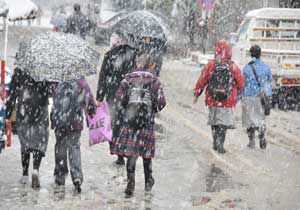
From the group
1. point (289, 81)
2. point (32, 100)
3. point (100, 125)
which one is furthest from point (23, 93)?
point (289, 81)

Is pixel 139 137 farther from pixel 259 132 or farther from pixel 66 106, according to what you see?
pixel 259 132

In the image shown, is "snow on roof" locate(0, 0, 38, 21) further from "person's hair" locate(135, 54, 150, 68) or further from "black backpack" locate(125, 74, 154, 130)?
"black backpack" locate(125, 74, 154, 130)

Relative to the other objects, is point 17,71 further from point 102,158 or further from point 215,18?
point 215,18

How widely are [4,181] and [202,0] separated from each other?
53.4 ft

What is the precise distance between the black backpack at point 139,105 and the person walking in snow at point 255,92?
150 inches

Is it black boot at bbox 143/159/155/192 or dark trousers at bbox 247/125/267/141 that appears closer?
black boot at bbox 143/159/155/192

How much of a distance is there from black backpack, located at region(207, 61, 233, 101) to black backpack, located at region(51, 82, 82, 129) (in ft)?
10.5

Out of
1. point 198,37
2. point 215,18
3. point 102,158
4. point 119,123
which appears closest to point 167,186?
point 119,123

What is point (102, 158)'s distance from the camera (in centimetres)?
1093

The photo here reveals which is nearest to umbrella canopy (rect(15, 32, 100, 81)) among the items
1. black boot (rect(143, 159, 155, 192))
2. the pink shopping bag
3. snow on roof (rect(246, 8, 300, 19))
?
the pink shopping bag

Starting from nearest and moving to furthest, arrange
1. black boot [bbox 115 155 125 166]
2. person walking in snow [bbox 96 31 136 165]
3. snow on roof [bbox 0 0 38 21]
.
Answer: person walking in snow [bbox 96 31 136 165] → black boot [bbox 115 155 125 166] → snow on roof [bbox 0 0 38 21]

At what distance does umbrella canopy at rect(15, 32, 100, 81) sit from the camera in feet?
27.8

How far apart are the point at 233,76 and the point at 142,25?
1.58 m

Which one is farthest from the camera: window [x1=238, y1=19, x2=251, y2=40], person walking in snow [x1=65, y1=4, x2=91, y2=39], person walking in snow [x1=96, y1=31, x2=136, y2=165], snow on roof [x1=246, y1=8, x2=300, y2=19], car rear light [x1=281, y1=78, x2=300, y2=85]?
window [x1=238, y1=19, x2=251, y2=40]
